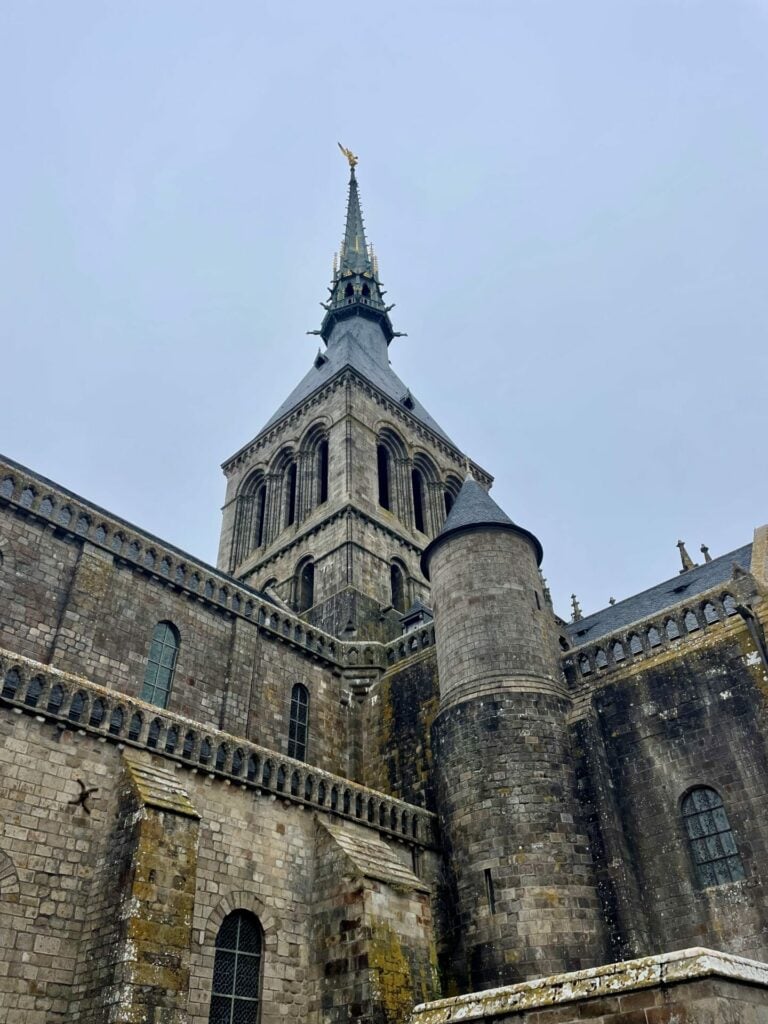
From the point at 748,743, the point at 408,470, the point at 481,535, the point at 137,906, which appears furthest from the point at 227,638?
the point at 408,470

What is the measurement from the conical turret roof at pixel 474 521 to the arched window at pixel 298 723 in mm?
4951

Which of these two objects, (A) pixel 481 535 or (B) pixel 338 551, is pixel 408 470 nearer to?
(B) pixel 338 551

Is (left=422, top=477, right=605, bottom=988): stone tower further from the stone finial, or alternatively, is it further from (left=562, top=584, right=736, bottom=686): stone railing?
the stone finial

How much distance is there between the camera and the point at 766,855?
46.0 ft

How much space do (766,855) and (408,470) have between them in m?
22.5

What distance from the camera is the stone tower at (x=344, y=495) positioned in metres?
28.2

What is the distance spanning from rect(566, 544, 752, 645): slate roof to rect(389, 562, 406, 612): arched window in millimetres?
6353

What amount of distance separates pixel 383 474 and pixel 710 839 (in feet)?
70.4

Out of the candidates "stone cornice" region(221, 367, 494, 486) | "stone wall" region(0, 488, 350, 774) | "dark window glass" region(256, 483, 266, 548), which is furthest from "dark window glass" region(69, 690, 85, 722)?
"stone cornice" region(221, 367, 494, 486)

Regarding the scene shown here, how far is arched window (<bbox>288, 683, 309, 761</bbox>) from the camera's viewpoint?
2050 cm

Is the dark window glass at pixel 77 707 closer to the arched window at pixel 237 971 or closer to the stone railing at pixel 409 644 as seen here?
the arched window at pixel 237 971

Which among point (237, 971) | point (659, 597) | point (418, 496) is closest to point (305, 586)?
point (418, 496)

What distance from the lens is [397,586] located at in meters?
29.7

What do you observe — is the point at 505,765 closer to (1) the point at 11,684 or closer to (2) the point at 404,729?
(2) the point at 404,729
